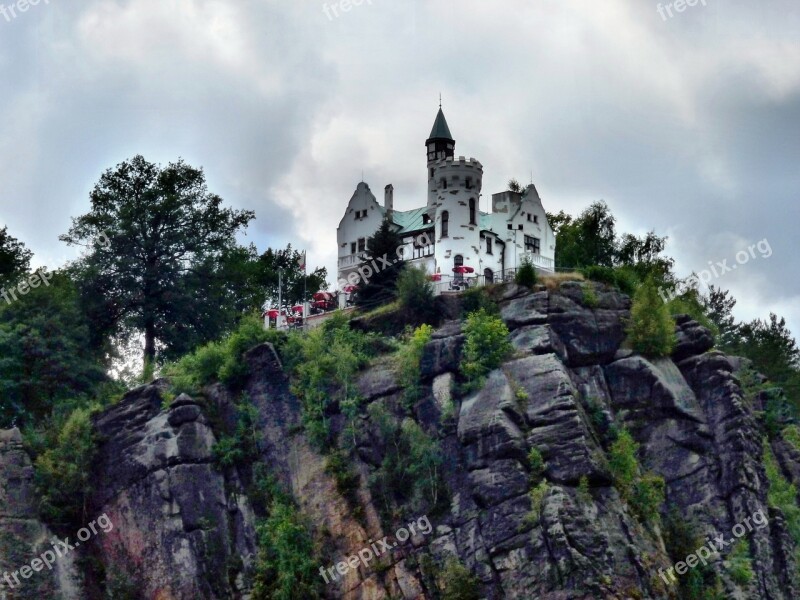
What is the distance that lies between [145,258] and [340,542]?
23.8 m

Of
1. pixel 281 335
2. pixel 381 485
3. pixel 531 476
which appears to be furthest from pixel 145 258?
pixel 531 476

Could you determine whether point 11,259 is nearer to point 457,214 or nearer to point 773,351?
point 457,214

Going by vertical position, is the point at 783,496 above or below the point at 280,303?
below

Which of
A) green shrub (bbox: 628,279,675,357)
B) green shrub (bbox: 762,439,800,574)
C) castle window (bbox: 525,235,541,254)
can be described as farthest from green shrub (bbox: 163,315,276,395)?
green shrub (bbox: 762,439,800,574)

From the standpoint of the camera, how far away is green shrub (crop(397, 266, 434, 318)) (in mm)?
76250

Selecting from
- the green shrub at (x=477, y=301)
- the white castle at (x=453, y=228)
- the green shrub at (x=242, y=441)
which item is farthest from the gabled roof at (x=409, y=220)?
the green shrub at (x=242, y=441)

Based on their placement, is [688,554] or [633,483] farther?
[688,554]

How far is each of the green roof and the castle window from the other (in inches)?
296

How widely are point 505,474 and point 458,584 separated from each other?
540 centimetres

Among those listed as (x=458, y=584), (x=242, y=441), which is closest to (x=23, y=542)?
(x=242, y=441)

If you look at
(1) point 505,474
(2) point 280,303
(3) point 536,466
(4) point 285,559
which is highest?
(2) point 280,303

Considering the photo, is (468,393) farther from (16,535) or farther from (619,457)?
(16,535)

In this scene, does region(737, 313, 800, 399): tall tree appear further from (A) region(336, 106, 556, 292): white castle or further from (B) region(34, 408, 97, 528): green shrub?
(B) region(34, 408, 97, 528): green shrub

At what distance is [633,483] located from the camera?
221 feet
